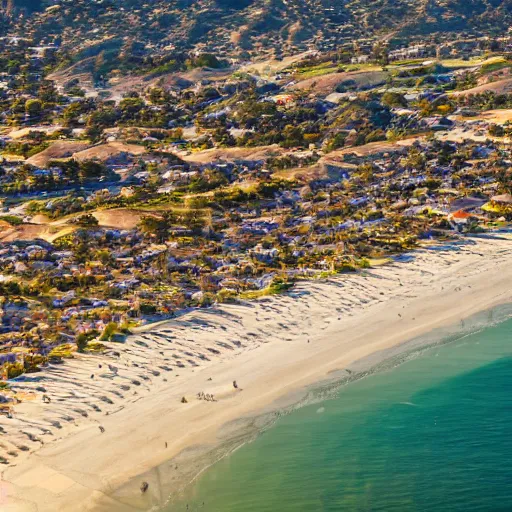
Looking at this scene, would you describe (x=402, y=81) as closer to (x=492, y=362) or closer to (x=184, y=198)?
(x=184, y=198)

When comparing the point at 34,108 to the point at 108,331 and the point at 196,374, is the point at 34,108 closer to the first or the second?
the point at 108,331

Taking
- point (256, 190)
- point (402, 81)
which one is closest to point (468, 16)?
point (402, 81)

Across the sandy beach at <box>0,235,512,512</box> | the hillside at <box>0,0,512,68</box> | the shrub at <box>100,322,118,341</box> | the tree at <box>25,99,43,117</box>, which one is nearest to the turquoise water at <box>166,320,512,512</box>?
the sandy beach at <box>0,235,512,512</box>

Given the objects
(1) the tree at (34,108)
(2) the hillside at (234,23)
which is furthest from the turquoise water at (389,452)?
(2) the hillside at (234,23)

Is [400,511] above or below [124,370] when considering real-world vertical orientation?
below

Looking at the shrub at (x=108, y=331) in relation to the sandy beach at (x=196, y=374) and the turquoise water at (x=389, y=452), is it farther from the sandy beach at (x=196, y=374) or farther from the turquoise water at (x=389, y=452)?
the turquoise water at (x=389, y=452)

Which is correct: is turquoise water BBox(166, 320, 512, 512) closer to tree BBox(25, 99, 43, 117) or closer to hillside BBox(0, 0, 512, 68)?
tree BBox(25, 99, 43, 117)

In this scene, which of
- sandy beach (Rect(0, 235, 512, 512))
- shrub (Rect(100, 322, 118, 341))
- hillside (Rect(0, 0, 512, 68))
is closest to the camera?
sandy beach (Rect(0, 235, 512, 512))
